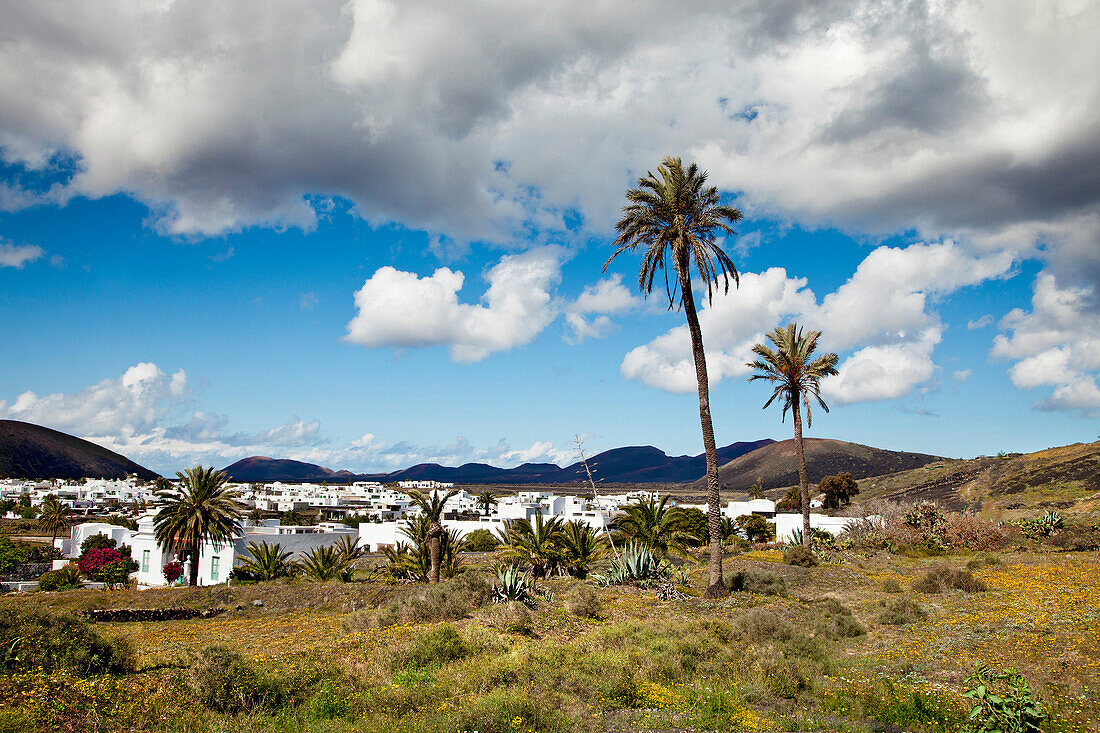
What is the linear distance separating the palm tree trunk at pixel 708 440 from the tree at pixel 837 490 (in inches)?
2867

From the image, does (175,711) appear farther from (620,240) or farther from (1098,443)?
(1098,443)

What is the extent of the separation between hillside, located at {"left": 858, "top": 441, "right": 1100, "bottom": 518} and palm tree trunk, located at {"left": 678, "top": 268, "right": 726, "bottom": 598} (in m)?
41.7

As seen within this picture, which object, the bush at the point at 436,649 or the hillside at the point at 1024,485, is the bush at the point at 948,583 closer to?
the bush at the point at 436,649

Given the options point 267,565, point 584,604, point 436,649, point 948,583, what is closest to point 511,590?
point 584,604

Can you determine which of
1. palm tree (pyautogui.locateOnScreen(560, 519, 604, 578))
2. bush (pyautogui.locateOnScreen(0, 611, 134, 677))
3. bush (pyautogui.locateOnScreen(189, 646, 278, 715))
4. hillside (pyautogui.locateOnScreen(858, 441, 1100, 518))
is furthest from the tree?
bush (pyautogui.locateOnScreen(0, 611, 134, 677))

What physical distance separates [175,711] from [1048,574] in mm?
25991

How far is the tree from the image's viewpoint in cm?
8669

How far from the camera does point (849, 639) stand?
49.0 ft

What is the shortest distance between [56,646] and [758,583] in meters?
19.5

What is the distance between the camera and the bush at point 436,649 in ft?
42.5

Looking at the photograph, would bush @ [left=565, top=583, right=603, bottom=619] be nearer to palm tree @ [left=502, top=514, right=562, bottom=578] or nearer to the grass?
the grass

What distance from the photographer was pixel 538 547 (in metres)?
26.4

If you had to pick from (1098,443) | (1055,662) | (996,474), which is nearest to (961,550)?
(1055,662)

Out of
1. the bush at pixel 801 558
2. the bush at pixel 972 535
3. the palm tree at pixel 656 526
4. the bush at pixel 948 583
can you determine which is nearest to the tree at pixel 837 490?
the bush at pixel 972 535
